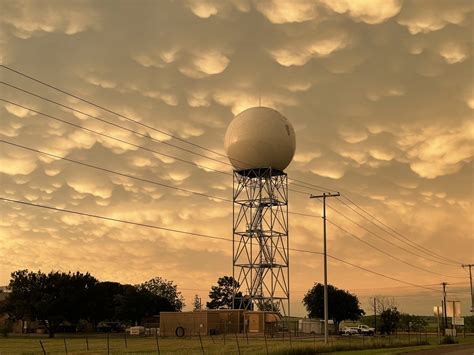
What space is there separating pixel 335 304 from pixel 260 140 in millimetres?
51091

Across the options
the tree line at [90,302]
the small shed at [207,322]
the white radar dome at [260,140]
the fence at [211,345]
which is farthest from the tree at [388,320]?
the white radar dome at [260,140]

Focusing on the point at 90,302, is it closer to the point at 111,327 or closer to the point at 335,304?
the point at 111,327

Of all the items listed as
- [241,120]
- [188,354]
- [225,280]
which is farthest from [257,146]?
[225,280]

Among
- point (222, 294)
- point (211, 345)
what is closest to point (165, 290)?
point (222, 294)

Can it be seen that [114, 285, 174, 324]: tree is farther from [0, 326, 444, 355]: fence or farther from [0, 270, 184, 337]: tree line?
[0, 326, 444, 355]: fence

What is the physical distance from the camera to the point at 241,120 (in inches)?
2815

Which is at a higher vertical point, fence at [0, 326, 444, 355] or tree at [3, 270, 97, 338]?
tree at [3, 270, 97, 338]

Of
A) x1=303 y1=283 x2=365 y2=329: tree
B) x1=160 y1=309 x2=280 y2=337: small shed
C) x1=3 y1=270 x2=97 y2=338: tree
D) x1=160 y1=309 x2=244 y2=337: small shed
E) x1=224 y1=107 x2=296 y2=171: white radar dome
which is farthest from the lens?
x1=303 y1=283 x2=365 y2=329: tree

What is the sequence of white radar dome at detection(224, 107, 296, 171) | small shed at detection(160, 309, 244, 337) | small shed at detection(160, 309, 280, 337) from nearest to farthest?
white radar dome at detection(224, 107, 296, 171)
small shed at detection(160, 309, 280, 337)
small shed at detection(160, 309, 244, 337)

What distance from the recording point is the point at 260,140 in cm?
6975

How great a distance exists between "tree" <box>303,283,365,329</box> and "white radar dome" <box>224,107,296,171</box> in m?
46.2

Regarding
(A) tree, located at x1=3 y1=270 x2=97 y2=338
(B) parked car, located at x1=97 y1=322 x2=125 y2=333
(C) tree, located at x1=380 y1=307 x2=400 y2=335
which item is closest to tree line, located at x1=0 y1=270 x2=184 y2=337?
(A) tree, located at x1=3 y1=270 x2=97 y2=338

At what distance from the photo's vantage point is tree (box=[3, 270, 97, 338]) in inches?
3578

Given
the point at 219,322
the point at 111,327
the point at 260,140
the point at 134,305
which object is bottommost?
the point at 111,327
